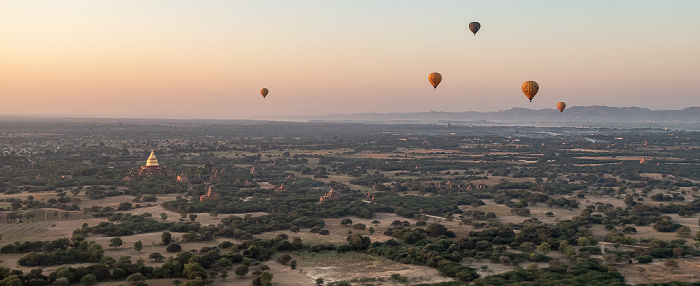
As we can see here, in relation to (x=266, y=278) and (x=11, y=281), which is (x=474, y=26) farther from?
(x=11, y=281)

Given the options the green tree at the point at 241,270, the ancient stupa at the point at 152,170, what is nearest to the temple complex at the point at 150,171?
the ancient stupa at the point at 152,170

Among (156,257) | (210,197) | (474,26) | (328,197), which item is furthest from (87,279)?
(474,26)

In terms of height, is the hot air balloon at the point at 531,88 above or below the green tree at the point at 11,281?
above

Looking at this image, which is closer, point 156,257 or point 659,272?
point 659,272

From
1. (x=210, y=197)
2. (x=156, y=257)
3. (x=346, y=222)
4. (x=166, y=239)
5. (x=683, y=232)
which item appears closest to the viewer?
A: (x=156, y=257)

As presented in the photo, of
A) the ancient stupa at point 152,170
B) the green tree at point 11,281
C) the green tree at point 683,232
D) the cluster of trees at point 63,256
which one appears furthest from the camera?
the ancient stupa at point 152,170

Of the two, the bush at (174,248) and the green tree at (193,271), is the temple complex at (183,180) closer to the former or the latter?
the bush at (174,248)

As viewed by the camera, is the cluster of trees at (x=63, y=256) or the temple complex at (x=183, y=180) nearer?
the cluster of trees at (x=63, y=256)

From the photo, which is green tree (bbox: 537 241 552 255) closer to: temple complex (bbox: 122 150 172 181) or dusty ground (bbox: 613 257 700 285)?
dusty ground (bbox: 613 257 700 285)

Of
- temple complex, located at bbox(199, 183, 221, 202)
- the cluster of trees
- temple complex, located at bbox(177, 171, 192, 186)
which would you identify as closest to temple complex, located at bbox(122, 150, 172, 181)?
temple complex, located at bbox(177, 171, 192, 186)

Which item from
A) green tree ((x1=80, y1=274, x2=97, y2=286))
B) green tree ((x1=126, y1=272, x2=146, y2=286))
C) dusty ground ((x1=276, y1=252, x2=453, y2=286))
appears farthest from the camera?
dusty ground ((x1=276, y1=252, x2=453, y2=286))

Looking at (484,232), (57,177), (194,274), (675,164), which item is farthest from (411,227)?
(675,164)

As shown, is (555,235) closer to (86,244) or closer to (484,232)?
(484,232)
